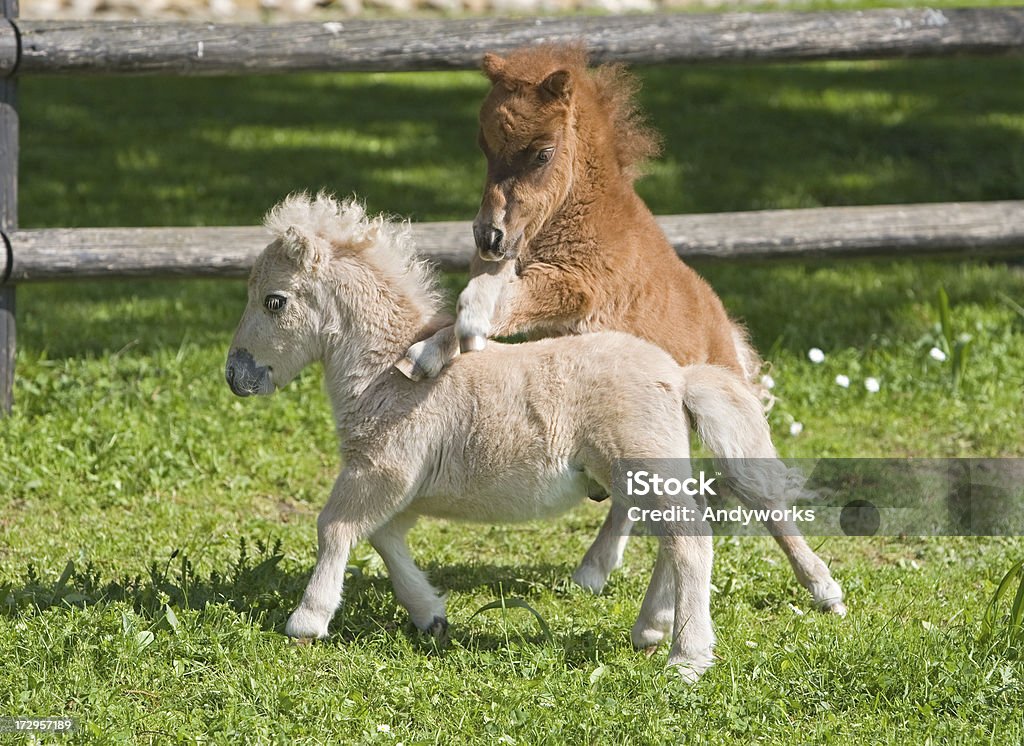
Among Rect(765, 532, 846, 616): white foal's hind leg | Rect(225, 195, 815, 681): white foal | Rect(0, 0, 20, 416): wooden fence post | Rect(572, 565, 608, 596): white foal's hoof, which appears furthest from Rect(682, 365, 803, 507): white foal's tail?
Rect(0, 0, 20, 416): wooden fence post

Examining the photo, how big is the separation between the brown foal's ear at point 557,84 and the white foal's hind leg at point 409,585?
1.76m

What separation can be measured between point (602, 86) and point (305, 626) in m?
2.55

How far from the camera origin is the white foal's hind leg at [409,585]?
15.4 feet

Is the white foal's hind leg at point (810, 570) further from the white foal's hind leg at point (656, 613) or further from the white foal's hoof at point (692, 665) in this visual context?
the white foal's hoof at point (692, 665)

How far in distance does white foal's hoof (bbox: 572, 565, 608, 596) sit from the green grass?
0.07m

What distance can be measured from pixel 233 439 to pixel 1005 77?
9.90 m

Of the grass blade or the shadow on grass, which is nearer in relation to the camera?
the shadow on grass

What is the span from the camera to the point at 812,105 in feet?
41.7

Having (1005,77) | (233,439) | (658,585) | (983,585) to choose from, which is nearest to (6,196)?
(233,439)

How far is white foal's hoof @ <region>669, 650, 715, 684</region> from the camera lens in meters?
4.22

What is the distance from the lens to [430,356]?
4578 millimetres

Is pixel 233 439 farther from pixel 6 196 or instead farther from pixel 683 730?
pixel 683 730

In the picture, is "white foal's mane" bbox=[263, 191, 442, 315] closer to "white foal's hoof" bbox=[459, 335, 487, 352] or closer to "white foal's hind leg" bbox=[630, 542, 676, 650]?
"white foal's hoof" bbox=[459, 335, 487, 352]

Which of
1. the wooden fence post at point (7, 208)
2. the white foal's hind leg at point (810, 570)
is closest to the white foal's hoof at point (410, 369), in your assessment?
the white foal's hind leg at point (810, 570)
